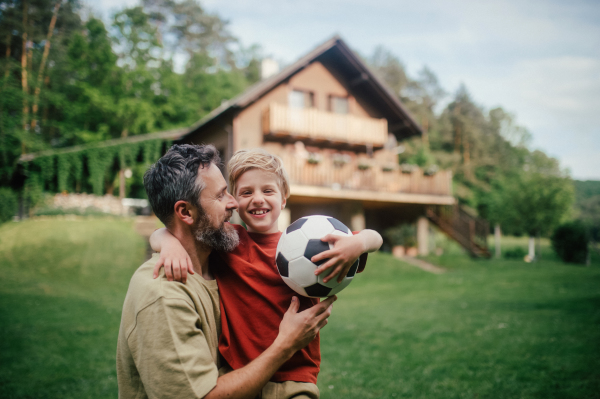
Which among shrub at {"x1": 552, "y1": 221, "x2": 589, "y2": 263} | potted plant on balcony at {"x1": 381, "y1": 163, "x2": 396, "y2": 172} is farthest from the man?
shrub at {"x1": 552, "y1": 221, "x2": 589, "y2": 263}

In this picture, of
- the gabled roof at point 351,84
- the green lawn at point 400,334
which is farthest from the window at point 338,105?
the green lawn at point 400,334

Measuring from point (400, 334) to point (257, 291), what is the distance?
18.0 feet

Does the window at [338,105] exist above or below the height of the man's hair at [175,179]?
above

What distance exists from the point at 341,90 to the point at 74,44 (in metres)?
21.6

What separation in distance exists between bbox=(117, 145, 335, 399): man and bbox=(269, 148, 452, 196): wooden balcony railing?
1328 cm

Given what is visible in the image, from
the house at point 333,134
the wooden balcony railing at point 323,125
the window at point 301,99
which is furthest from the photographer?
the window at point 301,99

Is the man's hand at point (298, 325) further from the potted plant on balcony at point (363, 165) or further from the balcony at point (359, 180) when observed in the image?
the potted plant on balcony at point (363, 165)

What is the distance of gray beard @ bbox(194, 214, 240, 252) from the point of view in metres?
1.87

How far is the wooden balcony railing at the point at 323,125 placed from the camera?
55.3 feet

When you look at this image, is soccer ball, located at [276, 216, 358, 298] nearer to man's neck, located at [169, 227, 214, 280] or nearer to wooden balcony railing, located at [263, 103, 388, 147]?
man's neck, located at [169, 227, 214, 280]

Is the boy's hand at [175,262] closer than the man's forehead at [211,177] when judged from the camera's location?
Yes

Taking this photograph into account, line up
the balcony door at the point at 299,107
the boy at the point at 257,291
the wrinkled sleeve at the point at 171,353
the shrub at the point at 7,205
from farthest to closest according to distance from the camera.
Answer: the shrub at the point at 7,205, the balcony door at the point at 299,107, the boy at the point at 257,291, the wrinkled sleeve at the point at 171,353

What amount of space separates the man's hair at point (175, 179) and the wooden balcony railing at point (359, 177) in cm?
1326

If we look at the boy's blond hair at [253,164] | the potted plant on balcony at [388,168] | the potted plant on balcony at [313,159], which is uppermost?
the potted plant on balcony at [313,159]
